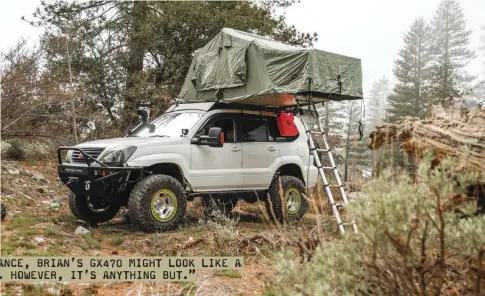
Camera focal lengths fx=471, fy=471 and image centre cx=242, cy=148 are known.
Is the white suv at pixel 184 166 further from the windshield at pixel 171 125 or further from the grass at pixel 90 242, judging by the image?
the grass at pixel 90 242

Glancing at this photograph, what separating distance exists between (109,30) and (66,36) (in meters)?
1.72

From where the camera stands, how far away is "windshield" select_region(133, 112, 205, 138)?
8.05 metres

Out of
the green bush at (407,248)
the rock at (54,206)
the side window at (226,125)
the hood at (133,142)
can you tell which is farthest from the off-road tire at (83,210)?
the green bush at (407,248)

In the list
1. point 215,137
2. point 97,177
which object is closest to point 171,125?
point 215,137

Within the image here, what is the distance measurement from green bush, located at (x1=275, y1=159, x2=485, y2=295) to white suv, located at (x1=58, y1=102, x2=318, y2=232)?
3.54 m

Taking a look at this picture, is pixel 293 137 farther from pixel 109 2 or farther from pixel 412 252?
pixel 109 2

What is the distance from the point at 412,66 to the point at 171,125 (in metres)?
37.1

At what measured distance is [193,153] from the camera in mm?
7750

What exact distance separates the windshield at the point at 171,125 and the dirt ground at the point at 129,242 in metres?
1.56

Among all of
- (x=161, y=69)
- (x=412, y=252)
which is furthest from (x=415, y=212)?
(x=161, y=69)

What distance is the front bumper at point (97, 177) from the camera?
684 cm

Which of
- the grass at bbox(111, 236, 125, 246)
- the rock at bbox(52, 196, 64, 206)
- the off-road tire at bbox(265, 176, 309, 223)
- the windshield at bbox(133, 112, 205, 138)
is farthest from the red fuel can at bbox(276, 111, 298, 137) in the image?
the rock at bbox(52, 196, 64, 206)

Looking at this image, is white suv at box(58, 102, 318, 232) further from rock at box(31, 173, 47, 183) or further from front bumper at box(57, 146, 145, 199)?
rock at box(31, 173, 47, 183)

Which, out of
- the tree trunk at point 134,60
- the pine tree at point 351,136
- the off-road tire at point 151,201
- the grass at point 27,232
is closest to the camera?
the pine tree at point 351,136
